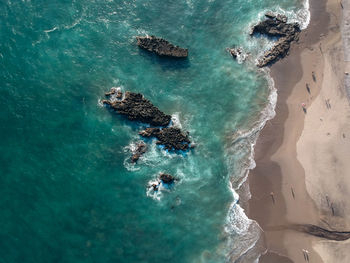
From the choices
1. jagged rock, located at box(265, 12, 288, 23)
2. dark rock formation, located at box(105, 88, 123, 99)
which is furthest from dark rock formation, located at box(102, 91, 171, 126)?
jagged rock, located at box(265, 12, 288, 23)

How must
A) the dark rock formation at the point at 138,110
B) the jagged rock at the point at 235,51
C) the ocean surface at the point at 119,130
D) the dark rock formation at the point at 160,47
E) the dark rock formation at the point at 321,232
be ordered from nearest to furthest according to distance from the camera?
the ocean surface at the point at 119,130, the dark rock formation at the point at 321,232, the dark rock formation at the point at 138,110, the dark rock formation at the point at 160,47, the jagged rock at the point at 235,51

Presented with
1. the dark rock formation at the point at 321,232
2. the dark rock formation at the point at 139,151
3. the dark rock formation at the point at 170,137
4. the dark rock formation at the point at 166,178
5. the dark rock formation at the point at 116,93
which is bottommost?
the dark rock formation at the point at 321,232

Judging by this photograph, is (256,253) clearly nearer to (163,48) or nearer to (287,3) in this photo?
(163,48)

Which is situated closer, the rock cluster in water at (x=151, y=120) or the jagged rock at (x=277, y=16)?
the rock cluster in water at (x=151, y=120)

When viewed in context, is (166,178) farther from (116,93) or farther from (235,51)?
(235,51)

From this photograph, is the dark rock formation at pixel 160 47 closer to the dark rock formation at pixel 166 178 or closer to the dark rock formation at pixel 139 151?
the dark rock formation at pixel 139 151

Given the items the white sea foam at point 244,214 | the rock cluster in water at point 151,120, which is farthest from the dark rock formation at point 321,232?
the rock cluster in water at point 151,120

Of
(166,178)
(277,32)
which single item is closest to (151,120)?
(166,178)

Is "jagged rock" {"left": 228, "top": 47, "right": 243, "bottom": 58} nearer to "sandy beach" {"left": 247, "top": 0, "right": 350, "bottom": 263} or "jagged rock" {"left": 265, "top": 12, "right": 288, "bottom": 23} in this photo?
"sandy beach" {"left": 247, "top": 0, "right": 350, "bottom": 263}
